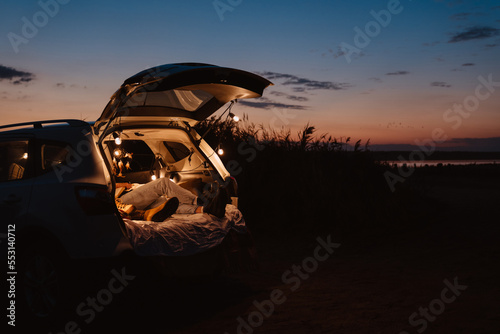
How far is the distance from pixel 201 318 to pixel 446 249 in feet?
19.3

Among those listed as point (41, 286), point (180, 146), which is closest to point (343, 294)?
point (180, 146)

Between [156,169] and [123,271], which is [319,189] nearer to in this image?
[156,169]

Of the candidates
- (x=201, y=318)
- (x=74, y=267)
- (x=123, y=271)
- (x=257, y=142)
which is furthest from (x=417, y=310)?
(x=257, y=142)

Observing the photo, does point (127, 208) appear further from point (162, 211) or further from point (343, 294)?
point (343, 294)

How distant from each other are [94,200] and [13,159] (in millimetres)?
1233

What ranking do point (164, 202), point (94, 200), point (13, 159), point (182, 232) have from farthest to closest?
point (164, 202) < point (182, 232) < point (13, 159) < point (94, 200)

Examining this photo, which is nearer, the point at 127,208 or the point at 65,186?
the point at 65,186

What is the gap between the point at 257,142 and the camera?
14734 millimetres

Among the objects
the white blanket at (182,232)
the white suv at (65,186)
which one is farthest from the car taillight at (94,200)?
the white blanket at (182,232)

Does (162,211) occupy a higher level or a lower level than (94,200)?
lower

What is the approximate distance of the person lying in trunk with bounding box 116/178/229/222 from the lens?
6.39 metres

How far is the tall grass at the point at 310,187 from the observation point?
12.3 metres

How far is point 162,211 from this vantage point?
6.33 meters

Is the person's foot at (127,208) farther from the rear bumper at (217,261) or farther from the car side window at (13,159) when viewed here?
the car side window at (13,159)
